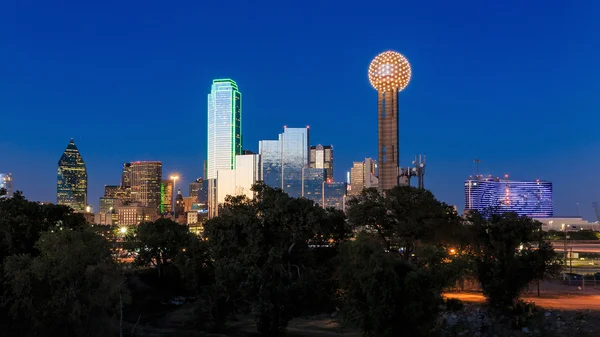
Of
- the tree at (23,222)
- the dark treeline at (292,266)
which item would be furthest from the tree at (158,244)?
the tree at (23,222)

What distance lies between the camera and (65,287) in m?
30.2

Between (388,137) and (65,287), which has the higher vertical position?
(388,137)

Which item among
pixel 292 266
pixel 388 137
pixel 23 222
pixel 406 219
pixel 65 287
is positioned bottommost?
pixel 65 287

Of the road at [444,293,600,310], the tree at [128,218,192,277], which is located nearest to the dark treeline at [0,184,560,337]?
the road at [444,293,600,310]

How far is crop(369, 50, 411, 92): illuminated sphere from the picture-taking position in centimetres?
11769

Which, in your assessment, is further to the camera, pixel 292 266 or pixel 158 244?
pixel 158 244

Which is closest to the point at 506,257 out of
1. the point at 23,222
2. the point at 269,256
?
the point at 269,256

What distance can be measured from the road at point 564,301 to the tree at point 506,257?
8.27ft

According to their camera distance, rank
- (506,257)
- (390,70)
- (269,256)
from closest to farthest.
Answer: (269,256), (506,257), (390,70)

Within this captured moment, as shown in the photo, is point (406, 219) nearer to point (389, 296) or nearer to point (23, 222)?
point (389, 296)

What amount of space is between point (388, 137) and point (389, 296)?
364 feet

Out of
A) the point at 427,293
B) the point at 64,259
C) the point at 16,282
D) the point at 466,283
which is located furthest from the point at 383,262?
the point at 466,283

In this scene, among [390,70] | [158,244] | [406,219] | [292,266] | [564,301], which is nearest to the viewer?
[292,266]

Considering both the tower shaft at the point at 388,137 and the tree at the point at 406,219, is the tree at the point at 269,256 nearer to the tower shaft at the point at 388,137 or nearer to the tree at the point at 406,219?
the tree at the point at 406,219
